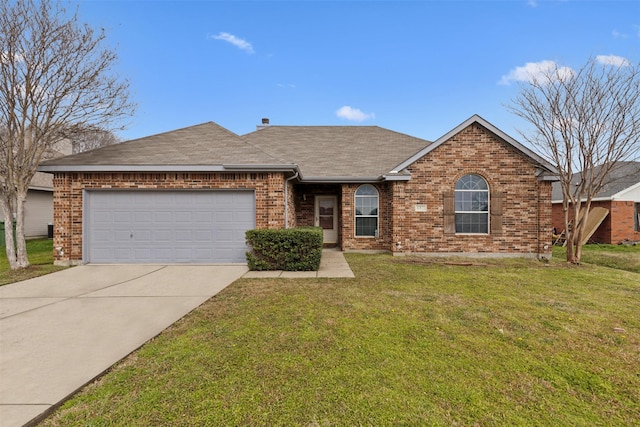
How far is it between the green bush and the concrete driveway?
0.70 meters

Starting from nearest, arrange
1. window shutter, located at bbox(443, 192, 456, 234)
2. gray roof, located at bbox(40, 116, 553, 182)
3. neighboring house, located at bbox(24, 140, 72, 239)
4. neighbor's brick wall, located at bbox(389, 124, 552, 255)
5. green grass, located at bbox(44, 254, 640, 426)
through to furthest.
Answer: green grass, located at bbox(44, 254, 640, 426) < gray roof, located at bbox(40, 116, 553, 182) < neighbor's brick wall, located at bbox(389, 124, 552, 255) < window shutter, located at bbox(443, 192, 456, 234) < neighboring house, located at bbox(24, 140, 72, 239)

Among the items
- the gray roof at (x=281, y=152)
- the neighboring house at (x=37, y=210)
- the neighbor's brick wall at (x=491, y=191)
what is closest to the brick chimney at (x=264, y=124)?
the gray roof at (x=281, y=152)

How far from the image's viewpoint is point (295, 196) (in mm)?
12406

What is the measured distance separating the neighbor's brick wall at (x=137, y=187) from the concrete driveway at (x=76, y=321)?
141 centimetres

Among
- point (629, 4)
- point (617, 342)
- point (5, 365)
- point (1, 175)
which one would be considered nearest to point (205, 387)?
point (5, 365)

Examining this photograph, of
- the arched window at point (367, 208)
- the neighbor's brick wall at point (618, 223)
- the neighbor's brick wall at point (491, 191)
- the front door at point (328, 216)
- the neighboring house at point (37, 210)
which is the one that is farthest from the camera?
the neighboring house at point (37, 210)

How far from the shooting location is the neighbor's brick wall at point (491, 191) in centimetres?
1040

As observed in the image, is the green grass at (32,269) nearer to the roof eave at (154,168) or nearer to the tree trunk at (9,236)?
the tree trunk at (9,236)

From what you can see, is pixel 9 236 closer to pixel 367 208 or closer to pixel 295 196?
pixel 295 196

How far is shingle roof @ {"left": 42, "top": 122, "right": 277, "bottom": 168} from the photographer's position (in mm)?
8898

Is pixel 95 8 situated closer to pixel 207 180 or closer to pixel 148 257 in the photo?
pixel 207 180

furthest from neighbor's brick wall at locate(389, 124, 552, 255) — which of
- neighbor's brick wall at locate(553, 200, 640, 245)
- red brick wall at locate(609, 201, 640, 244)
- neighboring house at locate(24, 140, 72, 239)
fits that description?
neighboring house at locate(24, 140, 72, 239)

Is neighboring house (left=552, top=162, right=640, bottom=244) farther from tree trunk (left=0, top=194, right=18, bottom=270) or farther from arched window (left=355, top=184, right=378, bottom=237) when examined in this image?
tree trunk (left=0, top=194, right=18, bottom=270)

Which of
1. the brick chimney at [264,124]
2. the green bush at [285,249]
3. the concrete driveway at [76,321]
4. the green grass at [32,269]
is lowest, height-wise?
the green grass at [32,269]
